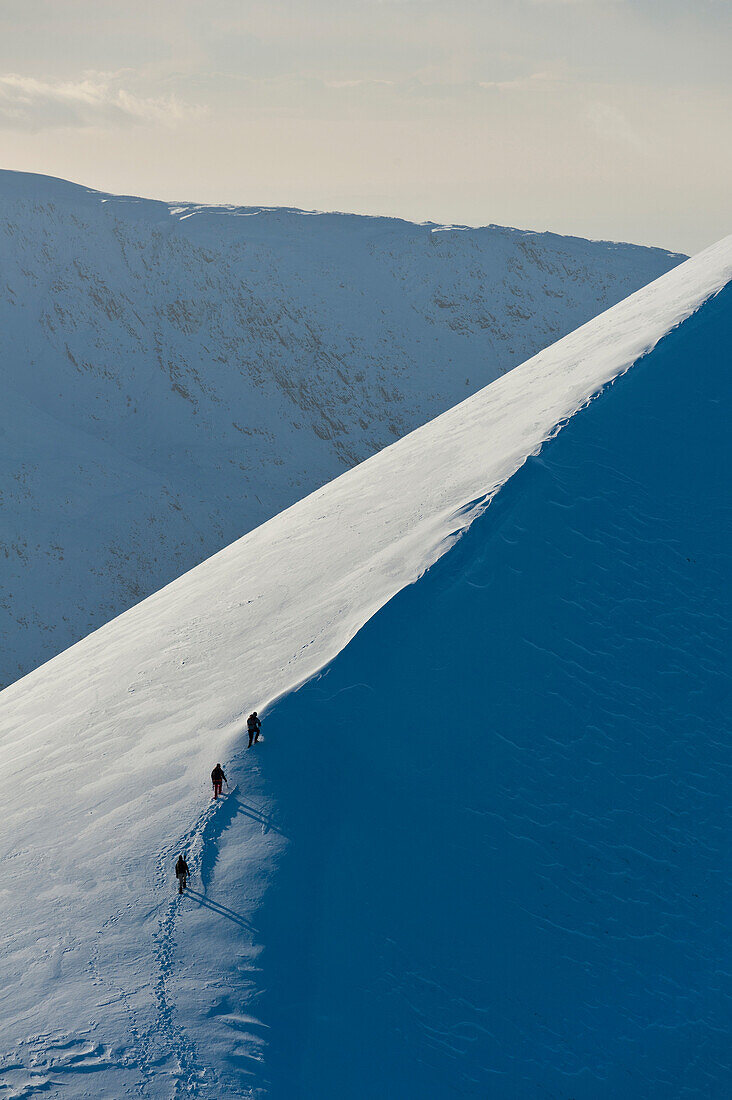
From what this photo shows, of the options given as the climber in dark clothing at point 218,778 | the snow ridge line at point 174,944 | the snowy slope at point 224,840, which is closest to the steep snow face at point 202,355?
the snowy slope at point 224,840

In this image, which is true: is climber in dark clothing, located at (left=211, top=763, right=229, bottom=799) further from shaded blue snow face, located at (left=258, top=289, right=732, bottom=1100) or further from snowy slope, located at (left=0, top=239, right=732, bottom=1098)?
shaded blue snow face, located at (left=258, top=289, right=732, bottom=1100)

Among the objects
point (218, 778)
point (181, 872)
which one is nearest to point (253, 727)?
point (218, 778)

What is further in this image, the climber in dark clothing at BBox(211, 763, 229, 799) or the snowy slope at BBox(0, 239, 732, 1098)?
the climber in dark clothing at BBox(211, 763, 229, 799)

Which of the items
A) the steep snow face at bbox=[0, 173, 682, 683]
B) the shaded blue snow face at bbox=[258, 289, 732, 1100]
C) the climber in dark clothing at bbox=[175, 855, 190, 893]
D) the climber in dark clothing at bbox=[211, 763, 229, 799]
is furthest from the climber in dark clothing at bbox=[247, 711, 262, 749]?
the steep snow face at bbox=[0, 173, 682, 683]

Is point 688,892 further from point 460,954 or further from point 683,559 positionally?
point 683,559

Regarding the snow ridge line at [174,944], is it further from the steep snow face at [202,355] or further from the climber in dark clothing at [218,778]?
the steep snow face at [202,355]

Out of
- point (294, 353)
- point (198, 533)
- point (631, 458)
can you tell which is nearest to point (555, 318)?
point (294, 353)
